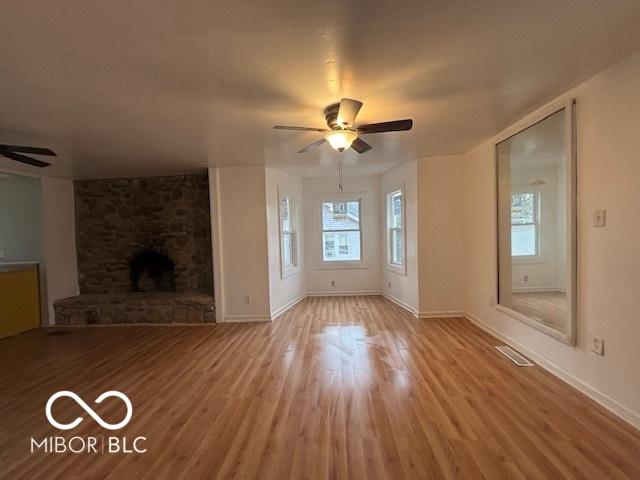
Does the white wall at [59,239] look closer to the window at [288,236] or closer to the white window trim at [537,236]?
the window at [288,236]

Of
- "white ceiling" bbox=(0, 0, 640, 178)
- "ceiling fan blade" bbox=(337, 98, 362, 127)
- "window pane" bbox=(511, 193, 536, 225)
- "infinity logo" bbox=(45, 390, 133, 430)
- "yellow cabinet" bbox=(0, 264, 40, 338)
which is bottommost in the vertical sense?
"infinity logo" bbox=(45, 390, 133, 430)

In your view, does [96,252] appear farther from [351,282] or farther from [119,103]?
[351,282]

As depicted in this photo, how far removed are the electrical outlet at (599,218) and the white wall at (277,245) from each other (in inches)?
149

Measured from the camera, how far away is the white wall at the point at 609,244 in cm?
199

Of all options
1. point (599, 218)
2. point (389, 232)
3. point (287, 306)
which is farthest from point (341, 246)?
point (599, 218)

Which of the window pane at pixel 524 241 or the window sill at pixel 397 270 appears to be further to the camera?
the window sill at pixel 397 270

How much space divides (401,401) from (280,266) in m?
3.21

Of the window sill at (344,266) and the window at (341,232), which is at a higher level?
the window at (341,232)

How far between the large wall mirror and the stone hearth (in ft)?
13.7

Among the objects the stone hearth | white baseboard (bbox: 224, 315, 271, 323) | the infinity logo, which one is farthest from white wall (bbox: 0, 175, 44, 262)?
the infinity logo

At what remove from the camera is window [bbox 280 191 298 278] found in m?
5.32

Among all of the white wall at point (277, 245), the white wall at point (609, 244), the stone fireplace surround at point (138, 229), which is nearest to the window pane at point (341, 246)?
the white wall at point (277, 245)

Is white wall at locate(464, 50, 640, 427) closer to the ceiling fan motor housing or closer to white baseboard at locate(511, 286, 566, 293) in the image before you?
white baseboard at locate(511, 286, 566, 293)

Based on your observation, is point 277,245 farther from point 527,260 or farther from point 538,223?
point 538,223
